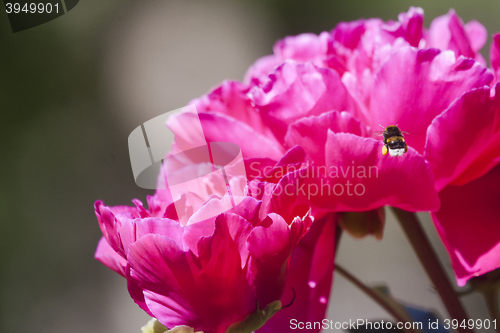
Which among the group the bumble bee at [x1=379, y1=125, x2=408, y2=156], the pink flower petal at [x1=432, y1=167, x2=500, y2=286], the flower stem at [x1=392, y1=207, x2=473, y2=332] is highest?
the bumble bee at [x1=379, y1=125, x2=408, y2=156]

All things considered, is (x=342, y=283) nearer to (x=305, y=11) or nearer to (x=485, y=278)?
(x=305, y=11)

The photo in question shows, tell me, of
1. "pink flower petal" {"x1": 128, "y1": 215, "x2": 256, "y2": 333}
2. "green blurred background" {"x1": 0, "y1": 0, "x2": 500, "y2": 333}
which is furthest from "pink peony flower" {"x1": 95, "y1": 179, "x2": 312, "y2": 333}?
"green blurred background" {"x1": 0, "y1": 0, "x2": 500, "y2": 333}

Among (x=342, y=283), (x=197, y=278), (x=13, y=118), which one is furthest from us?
(x=342, y=283)

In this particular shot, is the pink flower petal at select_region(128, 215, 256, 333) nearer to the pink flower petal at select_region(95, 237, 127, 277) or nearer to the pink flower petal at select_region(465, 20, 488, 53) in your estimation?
the pink flower petal at select_region(95, 237, 127, 277)

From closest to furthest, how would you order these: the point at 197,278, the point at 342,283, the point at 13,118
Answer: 1. the point at 197,278
2. the point at 13,118
3. the point at 342,283

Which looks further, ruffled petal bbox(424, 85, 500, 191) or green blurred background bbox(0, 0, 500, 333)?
green blurred background bbox(0, 0, 500, 333)

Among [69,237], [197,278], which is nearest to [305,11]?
[69,237]

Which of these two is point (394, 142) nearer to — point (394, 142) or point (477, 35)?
point (394, 142)

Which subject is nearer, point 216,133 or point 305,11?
point 216,133
